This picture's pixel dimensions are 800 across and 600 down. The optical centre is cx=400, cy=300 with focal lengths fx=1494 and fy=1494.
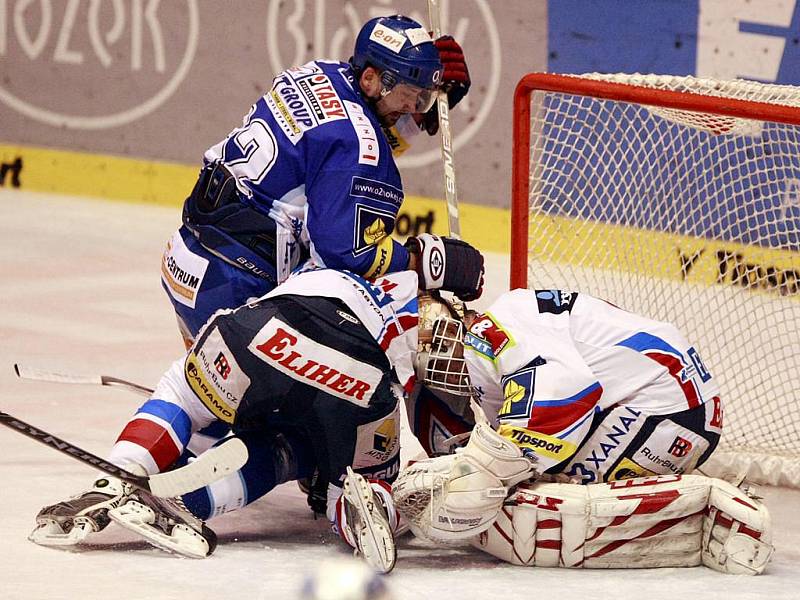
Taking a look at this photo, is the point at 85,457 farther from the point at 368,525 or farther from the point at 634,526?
the point at 634,526

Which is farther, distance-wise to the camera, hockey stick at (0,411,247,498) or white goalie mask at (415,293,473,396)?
white goalie mask at (415,293,473,396)

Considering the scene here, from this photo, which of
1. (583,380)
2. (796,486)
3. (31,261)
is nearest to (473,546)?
(583,380)

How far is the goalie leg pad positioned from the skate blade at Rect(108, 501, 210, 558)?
1.91 feet

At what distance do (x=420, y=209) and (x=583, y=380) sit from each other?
151 inches

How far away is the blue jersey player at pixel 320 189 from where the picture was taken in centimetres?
312

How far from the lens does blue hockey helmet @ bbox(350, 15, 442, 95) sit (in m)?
3.24

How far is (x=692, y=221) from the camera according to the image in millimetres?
4648

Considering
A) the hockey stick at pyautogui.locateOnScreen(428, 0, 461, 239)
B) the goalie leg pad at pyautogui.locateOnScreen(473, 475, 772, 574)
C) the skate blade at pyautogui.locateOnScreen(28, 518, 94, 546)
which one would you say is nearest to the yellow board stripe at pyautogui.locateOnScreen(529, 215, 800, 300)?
the hockey stick at pyautogui.locateOnScreen(428, 0, 461, 239)

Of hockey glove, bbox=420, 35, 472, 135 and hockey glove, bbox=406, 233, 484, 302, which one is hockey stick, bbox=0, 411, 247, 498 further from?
hockey glove, bbox=420, 35, 472, 135

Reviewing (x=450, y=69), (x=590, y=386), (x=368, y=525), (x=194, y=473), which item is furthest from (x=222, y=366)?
(x=450, y=69)

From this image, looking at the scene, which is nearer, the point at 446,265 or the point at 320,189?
the point at 320,189

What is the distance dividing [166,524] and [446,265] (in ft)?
2.86

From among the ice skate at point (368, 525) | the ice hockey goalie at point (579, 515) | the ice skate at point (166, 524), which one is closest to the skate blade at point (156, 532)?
the ice skate at point (166, 524)

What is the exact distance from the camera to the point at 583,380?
2.85 meters
